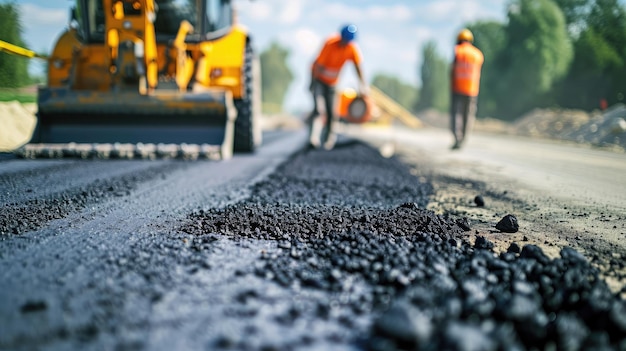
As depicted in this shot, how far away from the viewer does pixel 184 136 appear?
223 inches

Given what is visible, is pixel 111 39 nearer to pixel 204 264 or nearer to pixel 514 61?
pixel 204 264

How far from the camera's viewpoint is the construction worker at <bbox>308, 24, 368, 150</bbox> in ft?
22.2

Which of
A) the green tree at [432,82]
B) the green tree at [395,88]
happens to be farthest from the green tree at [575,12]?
the green tree at [395,88]

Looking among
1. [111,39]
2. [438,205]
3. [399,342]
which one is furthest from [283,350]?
[111,39]

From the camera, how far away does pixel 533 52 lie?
27.8m

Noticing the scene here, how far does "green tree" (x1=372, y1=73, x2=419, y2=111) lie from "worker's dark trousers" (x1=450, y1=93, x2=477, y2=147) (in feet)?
293

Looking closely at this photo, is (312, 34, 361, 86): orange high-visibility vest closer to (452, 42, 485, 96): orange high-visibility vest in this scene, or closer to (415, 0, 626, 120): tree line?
(452, 42, 485, 96): orange high-visibility vest

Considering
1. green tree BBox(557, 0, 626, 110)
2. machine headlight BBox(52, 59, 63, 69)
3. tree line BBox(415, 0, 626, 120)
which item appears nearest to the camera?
machine headlight BBox(52, 59, 63, 69)

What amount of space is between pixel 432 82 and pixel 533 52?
27.8 m

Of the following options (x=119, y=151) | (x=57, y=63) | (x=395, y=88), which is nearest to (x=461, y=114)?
(x=119, y=151)

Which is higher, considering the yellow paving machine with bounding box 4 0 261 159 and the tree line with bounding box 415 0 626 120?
the tree line with bounding box 415 0 626 120

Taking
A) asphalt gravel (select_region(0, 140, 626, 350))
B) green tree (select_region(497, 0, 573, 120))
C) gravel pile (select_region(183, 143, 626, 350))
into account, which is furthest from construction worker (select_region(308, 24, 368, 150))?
green tree (select_region(497, 0, 573, 120))

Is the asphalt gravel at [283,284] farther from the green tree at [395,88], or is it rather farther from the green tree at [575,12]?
the green tree at [395,88]

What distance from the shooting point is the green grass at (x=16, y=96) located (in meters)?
8.18
